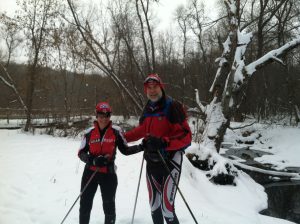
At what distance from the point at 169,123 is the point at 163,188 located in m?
0.71

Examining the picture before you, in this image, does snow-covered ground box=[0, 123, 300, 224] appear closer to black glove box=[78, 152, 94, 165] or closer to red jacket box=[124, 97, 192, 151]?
black glove box=[78, 152, 94, 165]

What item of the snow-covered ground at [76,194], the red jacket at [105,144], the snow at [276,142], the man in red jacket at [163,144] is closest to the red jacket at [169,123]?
the man in red jacket at [163,144]

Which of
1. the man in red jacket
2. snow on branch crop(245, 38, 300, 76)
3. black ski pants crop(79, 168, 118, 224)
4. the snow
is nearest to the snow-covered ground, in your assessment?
black ski pants crop(79, 168, 118, 224)

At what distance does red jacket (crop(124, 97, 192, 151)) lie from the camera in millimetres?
3246

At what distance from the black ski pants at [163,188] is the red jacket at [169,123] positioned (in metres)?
0.18

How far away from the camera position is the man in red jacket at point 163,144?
10.6 ft

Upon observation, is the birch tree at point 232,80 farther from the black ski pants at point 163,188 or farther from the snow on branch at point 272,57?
the black ski pants at point 163,188

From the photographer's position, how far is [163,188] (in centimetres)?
332

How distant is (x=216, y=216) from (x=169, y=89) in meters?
23.1

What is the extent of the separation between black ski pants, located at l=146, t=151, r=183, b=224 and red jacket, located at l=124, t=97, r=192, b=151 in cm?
18

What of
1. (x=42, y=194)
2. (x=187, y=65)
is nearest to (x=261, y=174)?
(x=42, y=194)

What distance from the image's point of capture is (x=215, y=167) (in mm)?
8344

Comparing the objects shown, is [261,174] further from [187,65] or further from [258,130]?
[187,65]

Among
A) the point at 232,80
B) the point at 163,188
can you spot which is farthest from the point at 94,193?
the point at 232,80
